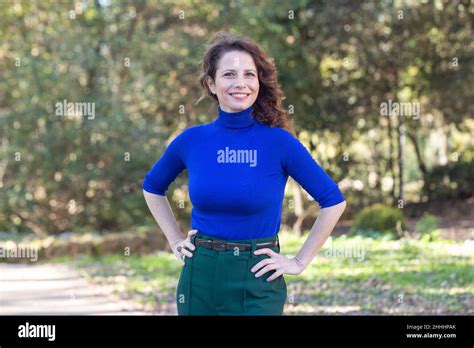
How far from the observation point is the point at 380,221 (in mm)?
13305

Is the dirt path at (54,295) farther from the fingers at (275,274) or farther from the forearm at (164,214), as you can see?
the fingers at (275,274)

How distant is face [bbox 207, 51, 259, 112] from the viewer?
3055mm

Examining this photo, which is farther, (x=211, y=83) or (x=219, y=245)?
(x=211, y=83)

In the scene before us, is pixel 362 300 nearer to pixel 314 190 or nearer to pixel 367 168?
pixel 314 190

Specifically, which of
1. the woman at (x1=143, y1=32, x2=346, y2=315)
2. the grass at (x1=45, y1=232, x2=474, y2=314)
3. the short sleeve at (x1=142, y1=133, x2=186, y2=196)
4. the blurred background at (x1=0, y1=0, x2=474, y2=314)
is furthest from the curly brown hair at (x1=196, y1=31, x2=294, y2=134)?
the blurred background at (x1=0, y1=0, x2=474, y2=314)

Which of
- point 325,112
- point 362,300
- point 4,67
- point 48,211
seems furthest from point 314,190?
point 325,112

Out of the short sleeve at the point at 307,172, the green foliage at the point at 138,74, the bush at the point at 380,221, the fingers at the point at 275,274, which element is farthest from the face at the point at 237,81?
the green foliage at the point at 138,74

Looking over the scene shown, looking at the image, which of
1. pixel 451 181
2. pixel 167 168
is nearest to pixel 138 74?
pixel 451 181

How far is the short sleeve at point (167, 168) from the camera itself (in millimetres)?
3201

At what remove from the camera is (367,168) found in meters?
19.4

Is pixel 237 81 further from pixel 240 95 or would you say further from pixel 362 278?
pixel 362 278

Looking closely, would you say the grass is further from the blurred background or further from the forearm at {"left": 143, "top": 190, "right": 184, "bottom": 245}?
the forearm at {"left": 143, "top": 190, "right": 184, "bottom": 245}

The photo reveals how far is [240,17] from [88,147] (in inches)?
148

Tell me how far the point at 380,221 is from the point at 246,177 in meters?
10.7
